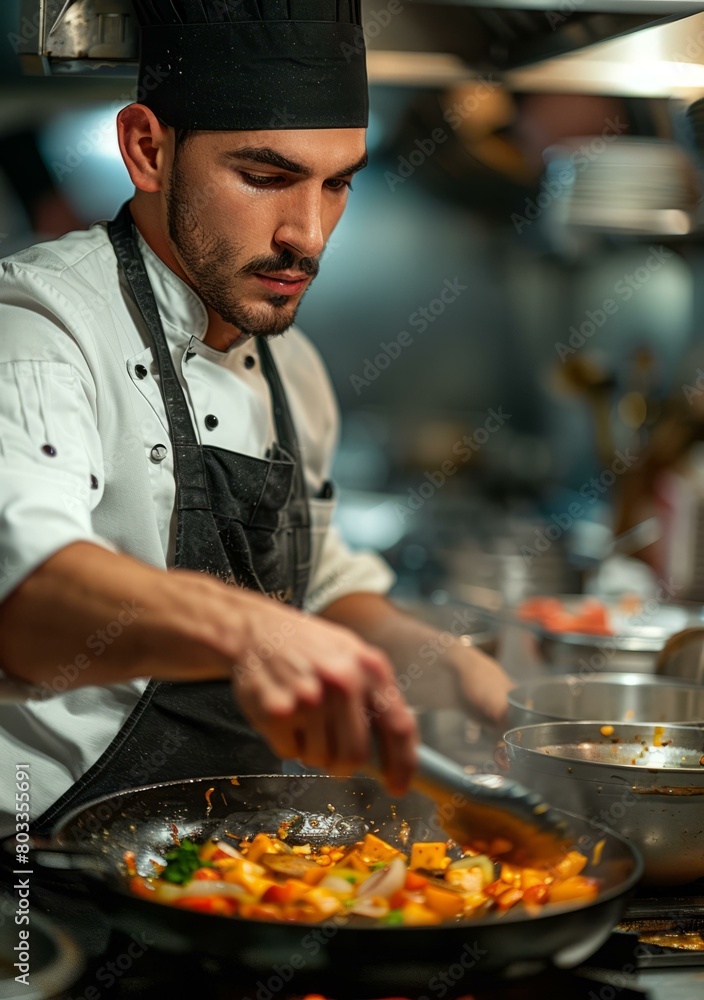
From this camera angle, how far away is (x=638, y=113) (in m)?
1.96

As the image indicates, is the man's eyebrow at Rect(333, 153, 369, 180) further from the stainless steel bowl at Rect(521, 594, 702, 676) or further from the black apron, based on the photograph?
the stainless steel bowl at Rect(521, 594, 702, 676)

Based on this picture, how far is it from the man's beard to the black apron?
0.07 meters

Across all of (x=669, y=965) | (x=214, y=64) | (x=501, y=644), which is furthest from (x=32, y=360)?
(x=501, y=644)

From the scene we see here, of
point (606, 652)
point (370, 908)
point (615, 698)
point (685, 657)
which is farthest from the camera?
point (606, 652)

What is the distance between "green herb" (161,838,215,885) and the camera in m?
0.96

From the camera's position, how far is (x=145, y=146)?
1194 mm

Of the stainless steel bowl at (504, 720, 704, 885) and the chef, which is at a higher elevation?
the chef

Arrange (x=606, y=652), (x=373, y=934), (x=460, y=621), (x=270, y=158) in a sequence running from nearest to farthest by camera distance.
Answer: (x=373, y=934)
(x=270, y=158)
(x=606, y=652)
(x=460, y=621)

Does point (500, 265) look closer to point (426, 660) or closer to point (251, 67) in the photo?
point (426, 660)

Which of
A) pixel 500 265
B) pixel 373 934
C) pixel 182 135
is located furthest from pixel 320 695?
pixel 500 265

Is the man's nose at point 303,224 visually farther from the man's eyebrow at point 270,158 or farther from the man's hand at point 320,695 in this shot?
the man's hand at point 320,695

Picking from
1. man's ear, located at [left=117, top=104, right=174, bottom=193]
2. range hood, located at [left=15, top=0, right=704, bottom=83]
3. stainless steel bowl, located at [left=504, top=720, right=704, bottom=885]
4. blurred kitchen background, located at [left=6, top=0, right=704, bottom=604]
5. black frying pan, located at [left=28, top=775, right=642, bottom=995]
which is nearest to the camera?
black frying pan, located at [left=28, top=775, right=642, bottom=995]

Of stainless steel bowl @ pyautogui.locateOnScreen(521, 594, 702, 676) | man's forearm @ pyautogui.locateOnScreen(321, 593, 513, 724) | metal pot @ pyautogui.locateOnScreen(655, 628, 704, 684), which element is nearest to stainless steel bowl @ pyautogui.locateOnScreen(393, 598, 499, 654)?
stainless steel bowl @ pyautogui.locateOnScreen(521, 594, 702, 676)

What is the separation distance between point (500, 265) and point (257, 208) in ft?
17.5
